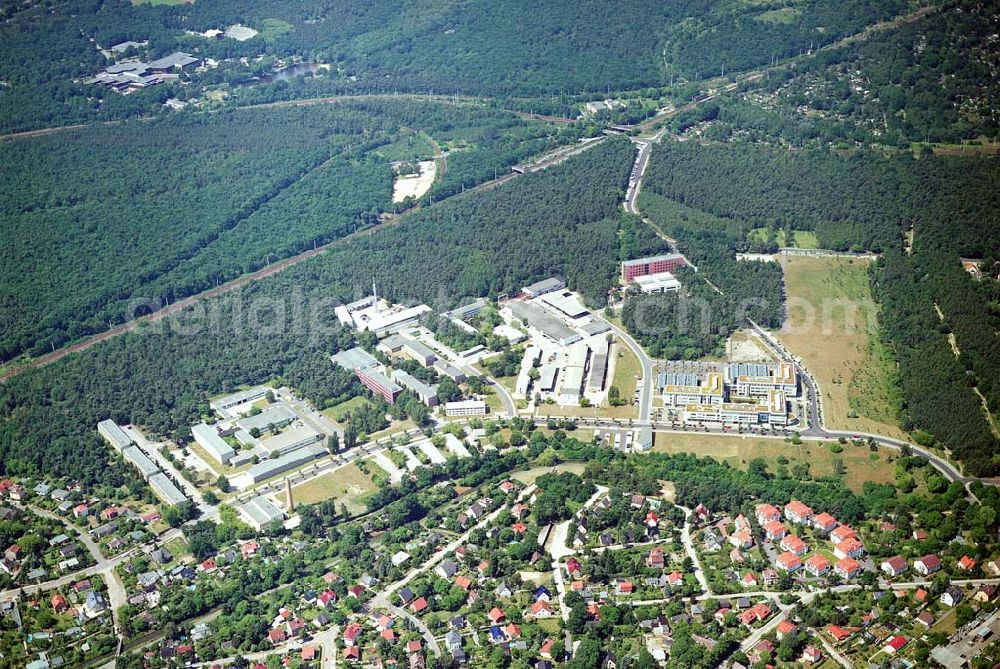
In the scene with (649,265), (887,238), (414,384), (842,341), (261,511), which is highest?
(887,238)

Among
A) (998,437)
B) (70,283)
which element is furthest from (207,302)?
(998,437)

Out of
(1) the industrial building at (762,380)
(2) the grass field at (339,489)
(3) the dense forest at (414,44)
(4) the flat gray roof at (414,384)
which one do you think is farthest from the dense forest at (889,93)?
(2) the grass field at (339,489)

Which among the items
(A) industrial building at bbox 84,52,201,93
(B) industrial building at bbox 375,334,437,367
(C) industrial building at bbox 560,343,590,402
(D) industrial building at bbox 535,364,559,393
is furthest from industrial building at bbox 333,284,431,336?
(A) industrial building at bbox 84,52,201,93

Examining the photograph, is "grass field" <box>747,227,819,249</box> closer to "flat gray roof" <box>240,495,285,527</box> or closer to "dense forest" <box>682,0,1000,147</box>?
"dense forest" <box>682,0,1000,147</box>

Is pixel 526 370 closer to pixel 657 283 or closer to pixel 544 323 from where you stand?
pixel 544 323

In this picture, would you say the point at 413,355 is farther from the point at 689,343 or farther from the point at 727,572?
the point at 727,572

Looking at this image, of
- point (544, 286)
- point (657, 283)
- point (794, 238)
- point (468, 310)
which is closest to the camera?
point (468, 310)

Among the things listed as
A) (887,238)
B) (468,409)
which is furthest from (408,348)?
(887,238)
